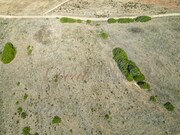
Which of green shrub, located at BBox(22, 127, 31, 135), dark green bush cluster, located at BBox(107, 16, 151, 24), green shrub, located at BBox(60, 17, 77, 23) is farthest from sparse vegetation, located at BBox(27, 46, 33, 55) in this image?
dark green bush cluster, located at BBox(107, 16, 151, 24)

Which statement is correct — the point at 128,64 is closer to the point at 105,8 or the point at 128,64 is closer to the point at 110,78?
the point at 110,78

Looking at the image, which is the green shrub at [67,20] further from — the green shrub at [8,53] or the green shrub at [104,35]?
the green shrub at [8,53]

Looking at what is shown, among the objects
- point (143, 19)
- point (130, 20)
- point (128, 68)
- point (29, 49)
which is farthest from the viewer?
point (130, 20)

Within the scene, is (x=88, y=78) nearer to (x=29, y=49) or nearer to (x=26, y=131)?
(x=26, y=131)

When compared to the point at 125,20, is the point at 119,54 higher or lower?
lower

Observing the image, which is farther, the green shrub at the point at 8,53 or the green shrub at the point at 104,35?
the green shrub at the point at 104,35

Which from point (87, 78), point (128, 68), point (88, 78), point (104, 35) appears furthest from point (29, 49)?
point (128, 68)

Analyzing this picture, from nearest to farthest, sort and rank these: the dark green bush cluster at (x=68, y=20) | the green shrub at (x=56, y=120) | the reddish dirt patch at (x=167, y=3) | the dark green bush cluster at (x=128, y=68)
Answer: the green shrub at (x=56, y=120) < the dark green bush cluster at (x=128, y=68) < the dark green bush cluster at (x=68, y=20) < the reddish dirt patch at (x=167, y=3)

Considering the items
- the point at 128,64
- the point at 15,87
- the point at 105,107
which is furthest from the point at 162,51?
the point at 15,87

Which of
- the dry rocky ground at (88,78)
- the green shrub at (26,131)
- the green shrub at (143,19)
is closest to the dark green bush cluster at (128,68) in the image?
the dry rocky ground at (88,78)
